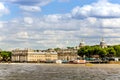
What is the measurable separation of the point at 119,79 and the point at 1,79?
18.0 m

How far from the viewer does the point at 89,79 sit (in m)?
62.9

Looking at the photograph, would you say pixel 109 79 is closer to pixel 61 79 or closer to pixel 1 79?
pixel 61 79

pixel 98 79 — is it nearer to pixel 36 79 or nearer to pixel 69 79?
pixel 69 79

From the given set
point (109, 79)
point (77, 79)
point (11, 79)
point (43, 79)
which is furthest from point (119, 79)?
point (11, 79)

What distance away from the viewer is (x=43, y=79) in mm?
62688

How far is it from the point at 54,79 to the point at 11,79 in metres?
6.57

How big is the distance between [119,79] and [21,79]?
15.0 meters

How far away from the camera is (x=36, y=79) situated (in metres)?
62.6

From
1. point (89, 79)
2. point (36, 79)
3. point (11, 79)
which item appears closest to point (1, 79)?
point (11, 79)

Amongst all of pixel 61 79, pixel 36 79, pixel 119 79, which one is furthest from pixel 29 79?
pixel 119 79

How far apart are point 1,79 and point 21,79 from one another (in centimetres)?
304

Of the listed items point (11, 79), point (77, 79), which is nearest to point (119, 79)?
point (77, 79)

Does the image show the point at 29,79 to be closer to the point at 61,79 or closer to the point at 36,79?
the point at 36,79

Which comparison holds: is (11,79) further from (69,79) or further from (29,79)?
(69,79)
